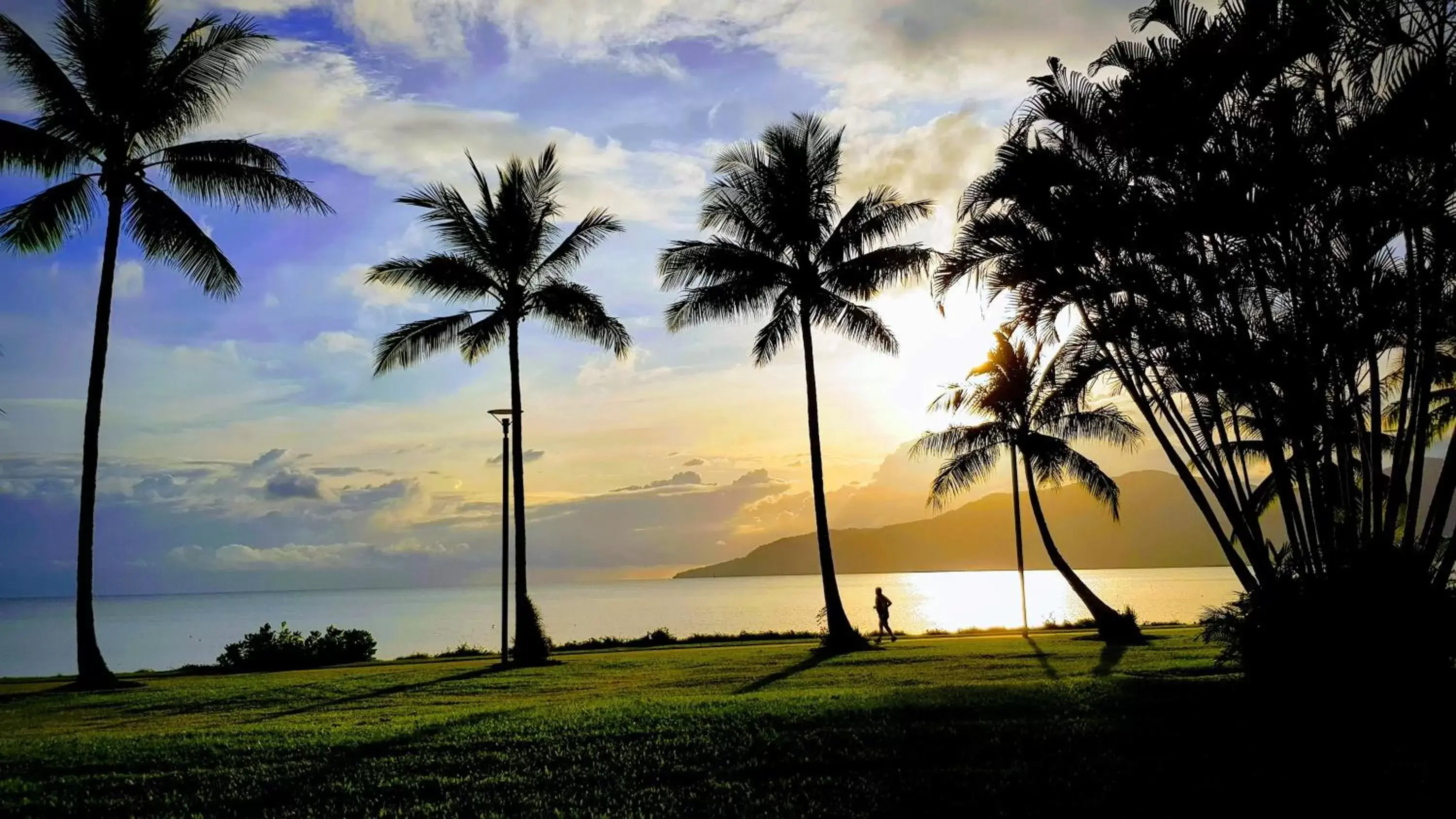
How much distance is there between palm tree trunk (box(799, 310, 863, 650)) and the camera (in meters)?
25.6

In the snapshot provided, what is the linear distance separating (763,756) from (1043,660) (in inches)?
503

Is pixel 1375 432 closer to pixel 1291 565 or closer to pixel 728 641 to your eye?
pixel 1291 565

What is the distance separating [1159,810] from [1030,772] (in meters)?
1.21

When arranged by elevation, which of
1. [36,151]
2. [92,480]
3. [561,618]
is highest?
[36,151]

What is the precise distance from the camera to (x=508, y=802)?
8102 millimetres

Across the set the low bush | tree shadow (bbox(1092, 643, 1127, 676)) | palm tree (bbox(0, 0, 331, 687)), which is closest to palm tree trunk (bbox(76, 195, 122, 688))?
palm tree (bbox(0, 0, 331, 687))

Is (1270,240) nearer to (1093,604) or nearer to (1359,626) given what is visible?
(1359,626)

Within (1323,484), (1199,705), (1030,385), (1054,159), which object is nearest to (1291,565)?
(1323,484)

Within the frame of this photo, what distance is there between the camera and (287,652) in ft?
85.4

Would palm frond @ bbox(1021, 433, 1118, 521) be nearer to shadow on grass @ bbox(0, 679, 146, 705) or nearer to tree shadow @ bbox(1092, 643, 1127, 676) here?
tree shadow @ bbox(1092, 643, 1127, 676)

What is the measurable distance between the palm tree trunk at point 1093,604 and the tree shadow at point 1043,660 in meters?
1.99

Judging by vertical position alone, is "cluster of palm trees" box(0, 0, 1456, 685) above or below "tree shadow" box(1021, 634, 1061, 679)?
above

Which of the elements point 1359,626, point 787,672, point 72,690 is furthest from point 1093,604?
point 72,690

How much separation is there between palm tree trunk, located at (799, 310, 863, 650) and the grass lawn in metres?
10.4
